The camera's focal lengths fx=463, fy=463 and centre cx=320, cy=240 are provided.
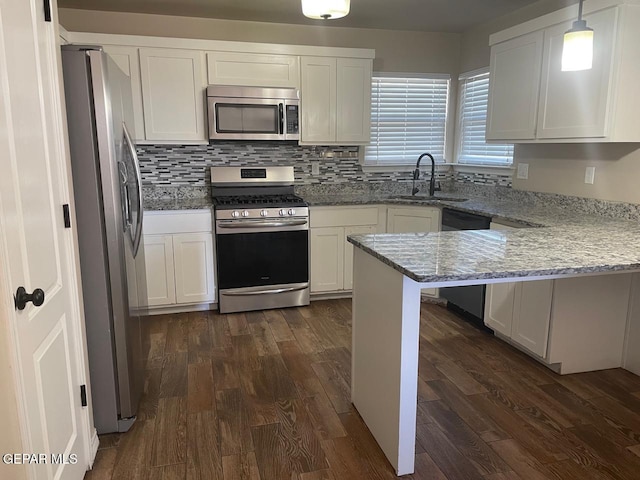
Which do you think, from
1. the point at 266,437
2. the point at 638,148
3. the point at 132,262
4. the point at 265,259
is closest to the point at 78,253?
the point at 132,262

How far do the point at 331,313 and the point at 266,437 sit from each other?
1.72 m

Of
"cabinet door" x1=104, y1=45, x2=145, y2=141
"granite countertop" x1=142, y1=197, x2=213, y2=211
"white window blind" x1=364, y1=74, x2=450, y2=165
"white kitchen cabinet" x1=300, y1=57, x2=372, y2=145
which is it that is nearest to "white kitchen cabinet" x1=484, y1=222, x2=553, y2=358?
"white kitchen cabinet" x1=300, y1=57, x2=372, y2=145

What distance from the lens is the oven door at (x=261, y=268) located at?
3.67 meters

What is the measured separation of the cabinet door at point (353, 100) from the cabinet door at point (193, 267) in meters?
1.49

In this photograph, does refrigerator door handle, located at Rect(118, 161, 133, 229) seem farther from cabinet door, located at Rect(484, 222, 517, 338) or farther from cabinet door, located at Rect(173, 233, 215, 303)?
cabinet door, located at Rect(484, 222, 517, 338)

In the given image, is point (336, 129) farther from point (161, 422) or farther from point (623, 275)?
point (161, 422)

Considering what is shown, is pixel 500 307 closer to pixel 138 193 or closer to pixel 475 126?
pixel 475 126

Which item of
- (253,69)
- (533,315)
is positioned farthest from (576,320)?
(253,69)

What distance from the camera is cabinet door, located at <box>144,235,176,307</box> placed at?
11.6 ft

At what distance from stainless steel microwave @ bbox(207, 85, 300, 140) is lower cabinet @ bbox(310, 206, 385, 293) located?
0.75m

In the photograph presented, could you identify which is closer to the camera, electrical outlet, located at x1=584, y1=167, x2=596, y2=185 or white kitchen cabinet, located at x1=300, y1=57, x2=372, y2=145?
electrical outlet, located at x1=584, y1=167, x2=596, y2=185

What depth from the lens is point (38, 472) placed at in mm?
1350

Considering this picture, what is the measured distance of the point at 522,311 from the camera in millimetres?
2859

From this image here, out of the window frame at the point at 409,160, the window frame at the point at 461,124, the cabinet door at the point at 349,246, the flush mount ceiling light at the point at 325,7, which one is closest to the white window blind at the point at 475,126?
the window frame at the point at 461,124
